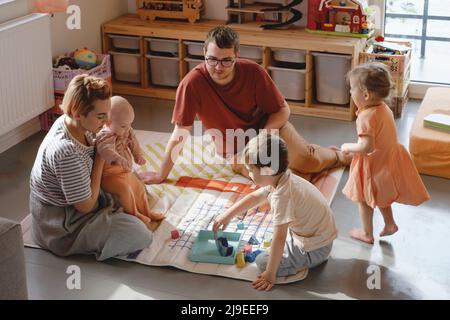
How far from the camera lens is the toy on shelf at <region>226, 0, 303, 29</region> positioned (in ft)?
13.9

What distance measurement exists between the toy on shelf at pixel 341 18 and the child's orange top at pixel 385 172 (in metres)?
1.44

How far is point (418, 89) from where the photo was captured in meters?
4.41

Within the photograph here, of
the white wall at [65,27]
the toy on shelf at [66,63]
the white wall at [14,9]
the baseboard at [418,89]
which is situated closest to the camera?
the white wall at [14,9]

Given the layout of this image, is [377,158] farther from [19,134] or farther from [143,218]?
[19,134]

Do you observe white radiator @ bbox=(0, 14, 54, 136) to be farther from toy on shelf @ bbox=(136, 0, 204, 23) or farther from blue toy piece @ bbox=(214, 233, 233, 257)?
blue toy piece @ bbox=(214, 233, 233, 257)

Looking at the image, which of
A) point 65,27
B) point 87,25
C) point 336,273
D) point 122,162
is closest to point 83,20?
point 87,25

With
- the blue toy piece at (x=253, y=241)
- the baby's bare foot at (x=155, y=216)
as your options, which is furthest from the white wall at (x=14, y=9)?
the blue toy piece at (x=253, y=241)

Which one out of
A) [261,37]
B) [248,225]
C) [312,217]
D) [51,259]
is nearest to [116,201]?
[51,259]

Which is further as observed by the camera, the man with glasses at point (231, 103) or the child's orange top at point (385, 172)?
the man with glasses at point (231, 103)

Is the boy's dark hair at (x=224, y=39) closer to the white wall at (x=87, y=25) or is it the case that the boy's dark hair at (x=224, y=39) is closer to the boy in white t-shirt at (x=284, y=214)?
the boy in white t-shirt at (x=284, y=214)

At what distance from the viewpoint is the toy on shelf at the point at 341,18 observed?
403cm

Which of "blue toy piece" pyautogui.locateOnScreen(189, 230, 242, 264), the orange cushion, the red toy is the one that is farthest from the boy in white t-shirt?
the orange cushion

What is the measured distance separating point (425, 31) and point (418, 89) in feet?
1.17

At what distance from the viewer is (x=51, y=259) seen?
274 centimetres
